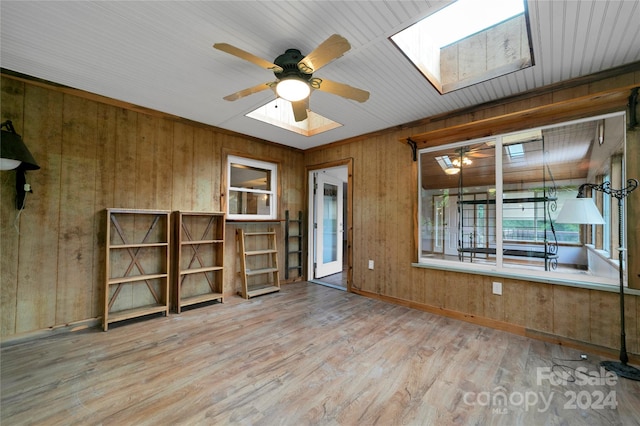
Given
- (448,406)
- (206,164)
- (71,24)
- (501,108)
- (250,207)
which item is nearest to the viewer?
(448,406)

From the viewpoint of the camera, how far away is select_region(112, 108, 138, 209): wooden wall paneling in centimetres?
307

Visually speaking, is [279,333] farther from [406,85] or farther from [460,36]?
[460,36]

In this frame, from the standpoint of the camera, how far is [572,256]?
268 cm

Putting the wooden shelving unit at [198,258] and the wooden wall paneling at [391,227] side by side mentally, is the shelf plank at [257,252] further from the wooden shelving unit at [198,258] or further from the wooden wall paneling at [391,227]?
the wooden wall paneling at [391,227]

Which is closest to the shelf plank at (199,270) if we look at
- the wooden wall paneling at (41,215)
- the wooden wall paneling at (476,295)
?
the wooden wall paneling at (41,215)

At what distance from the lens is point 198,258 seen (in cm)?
372

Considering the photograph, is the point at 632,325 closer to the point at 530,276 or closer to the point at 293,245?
the point at 530,276

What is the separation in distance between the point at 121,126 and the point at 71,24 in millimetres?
1449

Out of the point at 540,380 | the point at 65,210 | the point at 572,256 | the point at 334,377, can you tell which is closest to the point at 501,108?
the point at 572,256

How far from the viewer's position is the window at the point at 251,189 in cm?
420

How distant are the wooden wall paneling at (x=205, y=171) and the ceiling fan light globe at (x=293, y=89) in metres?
2.20

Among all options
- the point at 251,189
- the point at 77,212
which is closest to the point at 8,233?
the point at 77,212

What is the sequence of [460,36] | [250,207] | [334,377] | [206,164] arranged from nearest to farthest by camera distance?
[334,377]
[460,36]
[206,164]
[250,207]

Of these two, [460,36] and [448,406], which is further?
[460,36]
